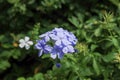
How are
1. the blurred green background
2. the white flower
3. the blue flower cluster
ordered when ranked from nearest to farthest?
the blue flower cluster, the blurred green background, the white flower

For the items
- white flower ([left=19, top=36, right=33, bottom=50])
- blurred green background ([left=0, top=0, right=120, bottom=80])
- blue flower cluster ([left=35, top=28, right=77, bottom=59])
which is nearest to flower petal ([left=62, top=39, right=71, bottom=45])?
blue flower cluster ([left=35, top=28, right=77, bottom=59])

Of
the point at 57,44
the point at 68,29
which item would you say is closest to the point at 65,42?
the point at 57,44

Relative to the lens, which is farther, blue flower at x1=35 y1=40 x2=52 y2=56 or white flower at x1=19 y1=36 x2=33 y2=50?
white flower at x1=19 y1=36 x2=33 y2=50

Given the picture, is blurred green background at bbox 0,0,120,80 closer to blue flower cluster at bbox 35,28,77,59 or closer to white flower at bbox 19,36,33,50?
white flower at bbox 19,36,33,50

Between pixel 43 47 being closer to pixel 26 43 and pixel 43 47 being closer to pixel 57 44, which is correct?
pixel 57 44

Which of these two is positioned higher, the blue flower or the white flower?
the white flower
